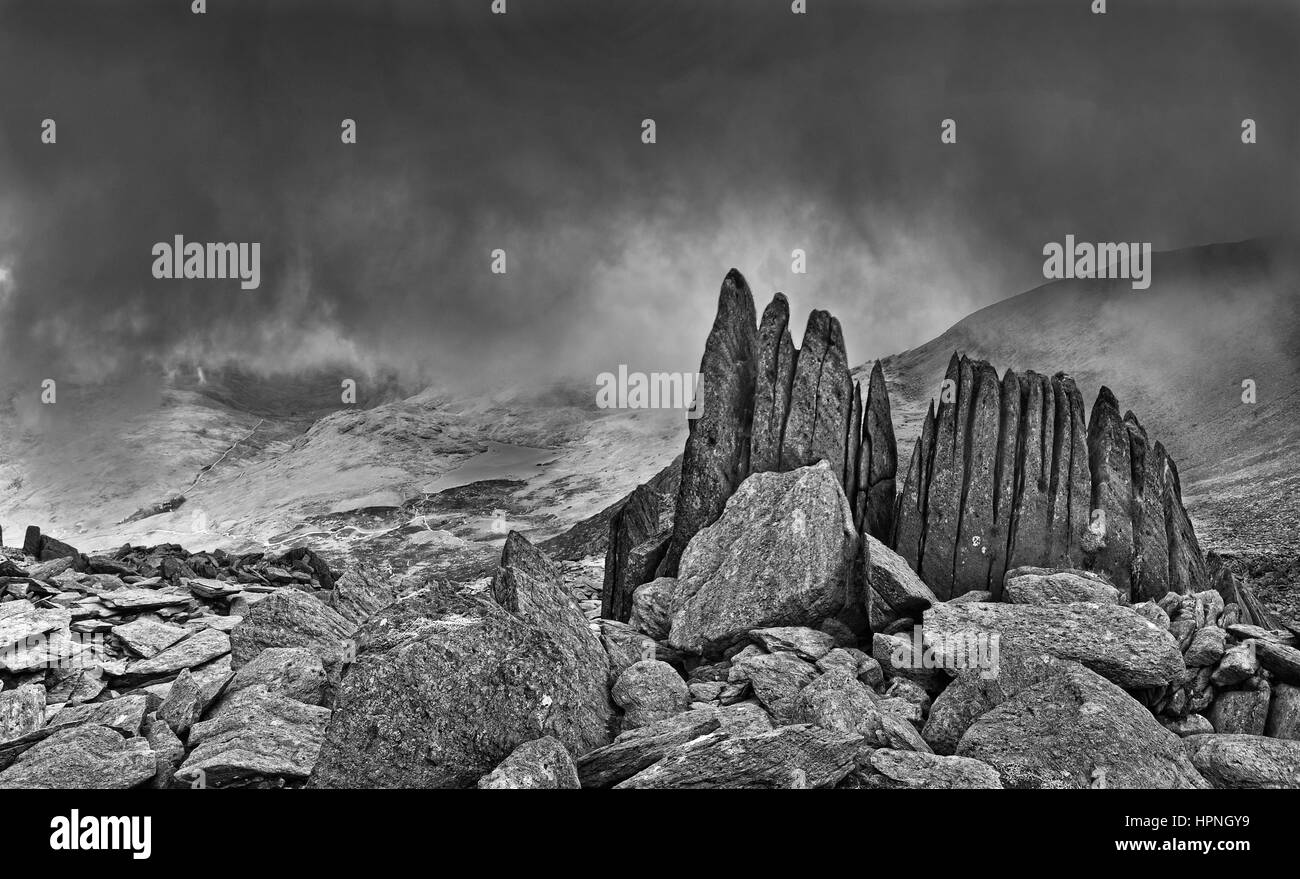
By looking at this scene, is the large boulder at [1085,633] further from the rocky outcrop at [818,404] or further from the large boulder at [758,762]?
the rocky outcrop at [818,404]

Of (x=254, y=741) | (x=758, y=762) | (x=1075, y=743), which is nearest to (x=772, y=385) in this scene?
(x=1075, y=743)

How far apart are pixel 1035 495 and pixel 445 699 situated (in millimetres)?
19475

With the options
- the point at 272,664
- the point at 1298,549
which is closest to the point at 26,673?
the point at 272,664

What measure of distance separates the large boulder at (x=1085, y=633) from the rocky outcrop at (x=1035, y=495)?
4865 millimetres

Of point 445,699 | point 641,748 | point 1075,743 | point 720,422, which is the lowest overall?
point 1075,743

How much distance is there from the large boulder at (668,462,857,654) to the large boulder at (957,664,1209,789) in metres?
7.75

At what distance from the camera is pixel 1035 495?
1000 inches

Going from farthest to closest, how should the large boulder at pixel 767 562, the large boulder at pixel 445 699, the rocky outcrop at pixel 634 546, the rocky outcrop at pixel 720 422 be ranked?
the rocky outcrop at pixel 634 546 < the rocky outcrop at pixel 720 422 < the large boulder at pixel 767 562 < the large boulder at pixel 445 699

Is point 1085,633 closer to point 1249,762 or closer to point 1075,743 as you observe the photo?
point 1249,762

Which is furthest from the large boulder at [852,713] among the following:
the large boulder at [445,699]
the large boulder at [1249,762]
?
the large boulder at [1249,762]

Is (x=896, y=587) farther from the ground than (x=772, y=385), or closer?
closer

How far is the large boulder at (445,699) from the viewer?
12.3 metres

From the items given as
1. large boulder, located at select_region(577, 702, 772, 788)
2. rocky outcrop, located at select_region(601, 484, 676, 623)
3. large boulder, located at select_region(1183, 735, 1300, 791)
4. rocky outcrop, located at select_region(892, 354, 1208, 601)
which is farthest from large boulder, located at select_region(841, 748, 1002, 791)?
rocky outcrop, located at select_region(601, 484, 676, 623)

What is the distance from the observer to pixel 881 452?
27875 millimetres
